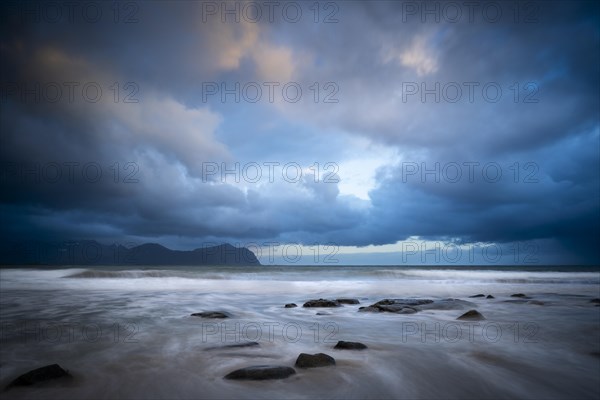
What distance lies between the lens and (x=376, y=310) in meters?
8.12

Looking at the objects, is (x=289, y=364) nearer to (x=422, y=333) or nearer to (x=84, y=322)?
(x=422, y=333)

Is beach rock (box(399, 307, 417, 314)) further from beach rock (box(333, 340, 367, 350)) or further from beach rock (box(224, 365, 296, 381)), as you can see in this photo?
beach rock (box(224, 365, 296, 381))

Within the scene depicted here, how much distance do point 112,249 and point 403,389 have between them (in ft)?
541

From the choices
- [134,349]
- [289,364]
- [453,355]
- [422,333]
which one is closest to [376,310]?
[422,333]

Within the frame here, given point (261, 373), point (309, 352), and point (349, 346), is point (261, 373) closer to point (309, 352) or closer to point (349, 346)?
point (309, 352)

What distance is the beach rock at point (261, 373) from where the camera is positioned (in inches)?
120

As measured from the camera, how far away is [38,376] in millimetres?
2902

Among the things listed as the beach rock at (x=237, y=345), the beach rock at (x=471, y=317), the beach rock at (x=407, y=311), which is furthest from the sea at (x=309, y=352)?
the beach rock at (x=407, y=311)

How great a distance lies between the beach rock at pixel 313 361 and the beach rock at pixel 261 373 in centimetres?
26

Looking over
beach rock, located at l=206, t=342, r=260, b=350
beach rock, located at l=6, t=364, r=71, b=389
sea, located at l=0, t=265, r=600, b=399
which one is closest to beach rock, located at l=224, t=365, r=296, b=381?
sea, located at l=0, t=265, r=600, b=399

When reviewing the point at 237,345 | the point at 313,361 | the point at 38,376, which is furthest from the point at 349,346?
the point at 38,376

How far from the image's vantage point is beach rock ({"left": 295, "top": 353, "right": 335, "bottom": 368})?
3408 mm

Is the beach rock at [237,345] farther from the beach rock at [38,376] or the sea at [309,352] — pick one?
the beach rock at [38,376]

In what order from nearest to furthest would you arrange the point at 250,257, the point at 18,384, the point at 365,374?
1. the point at 18,384
2. the point at 365,374
3. the point at 250,257
